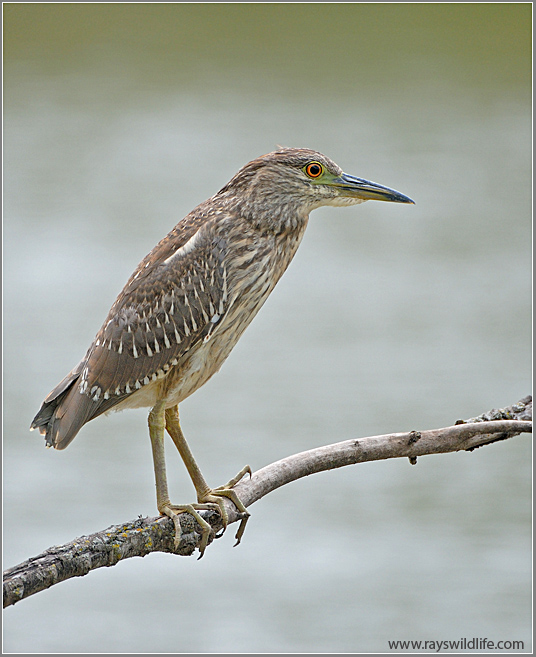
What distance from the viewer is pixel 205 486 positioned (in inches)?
101

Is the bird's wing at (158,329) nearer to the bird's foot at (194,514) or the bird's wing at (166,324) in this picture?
the bird's wing at (166,324)

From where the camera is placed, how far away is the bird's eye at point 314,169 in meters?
2.41

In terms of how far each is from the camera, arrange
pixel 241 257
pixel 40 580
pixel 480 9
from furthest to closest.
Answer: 1. pixel 480 9
2. pixel 241 257
3. pixel 40 580

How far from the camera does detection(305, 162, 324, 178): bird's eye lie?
241cm

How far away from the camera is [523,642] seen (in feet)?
15.1

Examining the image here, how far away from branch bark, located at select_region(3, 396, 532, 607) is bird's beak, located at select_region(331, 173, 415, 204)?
2.14ft

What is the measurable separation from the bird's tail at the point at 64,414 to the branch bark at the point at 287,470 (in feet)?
1.18

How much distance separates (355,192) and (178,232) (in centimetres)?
51

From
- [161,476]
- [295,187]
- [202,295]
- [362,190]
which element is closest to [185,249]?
[202,295]

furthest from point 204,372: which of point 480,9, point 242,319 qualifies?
point 480,9

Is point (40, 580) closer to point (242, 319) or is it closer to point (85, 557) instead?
point (85, 557)

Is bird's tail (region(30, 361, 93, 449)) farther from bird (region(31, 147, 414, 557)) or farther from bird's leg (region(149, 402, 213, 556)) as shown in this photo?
bird's leg (region(149, 402, 213, 556))

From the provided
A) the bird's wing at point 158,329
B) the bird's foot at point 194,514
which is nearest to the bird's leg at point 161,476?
the bird's foot at point 194,514

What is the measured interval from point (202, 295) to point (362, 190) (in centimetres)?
53
